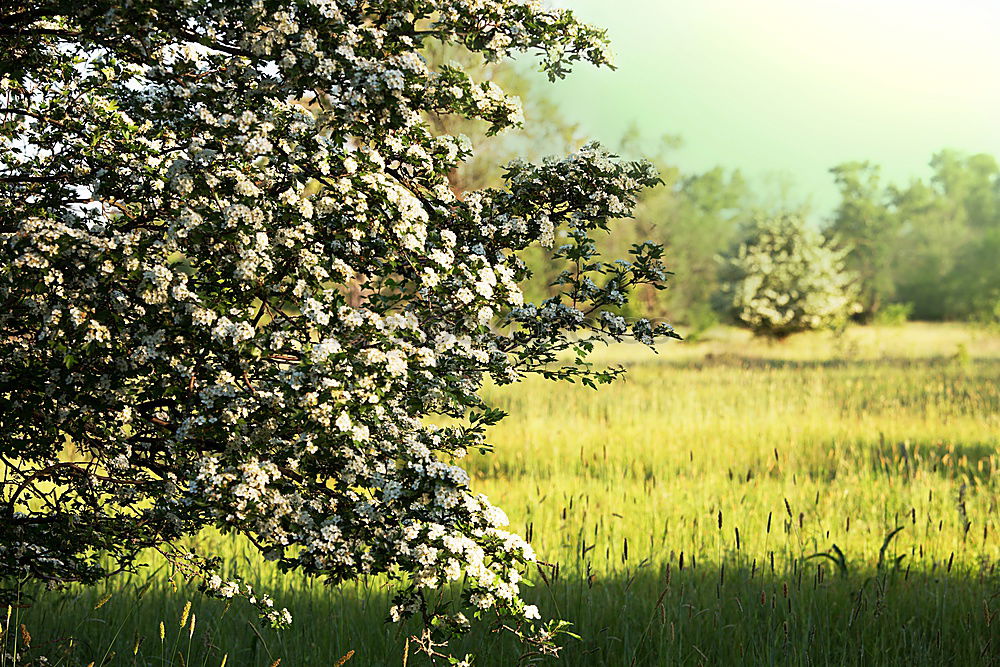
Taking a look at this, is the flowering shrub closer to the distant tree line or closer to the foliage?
the distant tree line

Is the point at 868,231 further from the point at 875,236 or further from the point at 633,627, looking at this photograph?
the point at 633,627

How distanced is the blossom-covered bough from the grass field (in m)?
0.94

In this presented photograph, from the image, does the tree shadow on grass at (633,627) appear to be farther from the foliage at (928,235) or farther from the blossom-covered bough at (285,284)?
the foliage at (928,235)

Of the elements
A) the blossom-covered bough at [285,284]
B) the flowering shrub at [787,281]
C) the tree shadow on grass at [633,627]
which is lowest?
the tree shadow on grass at [633,627]

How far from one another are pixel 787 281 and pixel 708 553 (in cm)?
3167

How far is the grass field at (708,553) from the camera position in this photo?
19.8ft

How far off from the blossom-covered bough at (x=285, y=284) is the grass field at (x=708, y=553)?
94 centimetres

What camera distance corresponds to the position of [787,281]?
38.2m

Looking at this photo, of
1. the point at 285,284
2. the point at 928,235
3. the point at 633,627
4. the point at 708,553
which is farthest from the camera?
the point at 928,235

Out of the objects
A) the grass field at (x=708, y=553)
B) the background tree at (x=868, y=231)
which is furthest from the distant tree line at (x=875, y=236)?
the grass field at (x=708, y=553)

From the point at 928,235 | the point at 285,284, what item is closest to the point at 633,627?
the point at 285,284

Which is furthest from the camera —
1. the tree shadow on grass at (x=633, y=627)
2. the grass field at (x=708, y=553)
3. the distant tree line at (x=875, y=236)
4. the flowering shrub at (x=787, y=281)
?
the distant tree line at (x=875, y=236)

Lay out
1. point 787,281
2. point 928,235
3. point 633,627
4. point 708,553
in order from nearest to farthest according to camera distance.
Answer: point 633,627, point 708,553, point 787,281, point 928,235

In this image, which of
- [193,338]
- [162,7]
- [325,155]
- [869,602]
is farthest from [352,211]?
[869,602]
